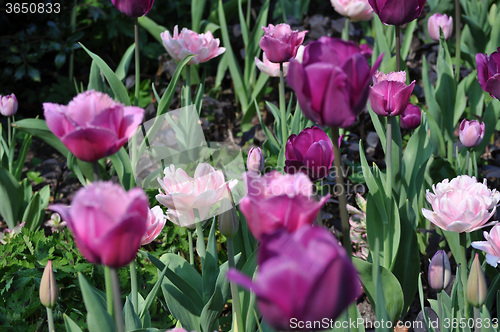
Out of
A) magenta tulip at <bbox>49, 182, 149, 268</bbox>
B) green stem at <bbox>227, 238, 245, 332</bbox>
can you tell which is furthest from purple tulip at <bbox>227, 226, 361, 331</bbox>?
green stem at <bbox>227, 238, 245, 332</bbox>

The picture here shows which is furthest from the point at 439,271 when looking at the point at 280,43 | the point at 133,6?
the point at 133,6

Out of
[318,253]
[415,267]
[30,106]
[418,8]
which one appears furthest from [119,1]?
[30,106]

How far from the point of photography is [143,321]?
1.18 m

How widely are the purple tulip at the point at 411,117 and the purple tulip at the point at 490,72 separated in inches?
9.6

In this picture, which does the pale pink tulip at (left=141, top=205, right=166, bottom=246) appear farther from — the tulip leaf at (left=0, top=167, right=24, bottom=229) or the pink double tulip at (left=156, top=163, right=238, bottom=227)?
the tulip leaf at (left=0, top=167, right=24, bottom=229)

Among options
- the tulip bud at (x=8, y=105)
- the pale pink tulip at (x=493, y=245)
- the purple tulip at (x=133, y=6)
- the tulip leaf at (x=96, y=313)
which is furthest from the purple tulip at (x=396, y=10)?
the tulip bud at (x=8, y=105)

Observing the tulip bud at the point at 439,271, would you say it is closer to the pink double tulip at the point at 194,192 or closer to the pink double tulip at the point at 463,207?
the pink double tulip at the point at 463,207

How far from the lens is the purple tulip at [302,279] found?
0.51 meters

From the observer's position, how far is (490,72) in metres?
1.39

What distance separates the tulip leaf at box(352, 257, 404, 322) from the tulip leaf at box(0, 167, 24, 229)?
133cm

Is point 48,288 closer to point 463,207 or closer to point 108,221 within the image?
point 108,221

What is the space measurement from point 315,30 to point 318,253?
2650 millimetres

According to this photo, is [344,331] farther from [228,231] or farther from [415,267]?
[415,267]

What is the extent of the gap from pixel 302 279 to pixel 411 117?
4.06 ft
